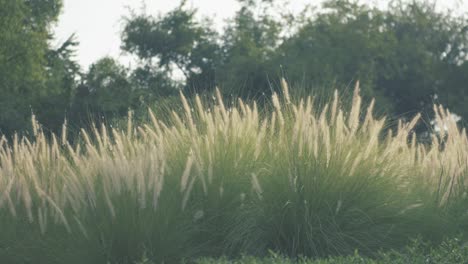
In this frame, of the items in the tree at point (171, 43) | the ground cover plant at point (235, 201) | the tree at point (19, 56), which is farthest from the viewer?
the tree at point (171, 43)

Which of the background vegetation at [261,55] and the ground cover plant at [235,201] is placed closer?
the ground cover plant at [235,201]

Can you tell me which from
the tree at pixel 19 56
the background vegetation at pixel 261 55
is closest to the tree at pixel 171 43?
the background vegetation at pixel 261 55

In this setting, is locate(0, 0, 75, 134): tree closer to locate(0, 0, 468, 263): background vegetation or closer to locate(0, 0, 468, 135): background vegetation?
locate(0, 0, 468, 135): background vegetation

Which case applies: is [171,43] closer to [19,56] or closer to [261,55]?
[261,55]

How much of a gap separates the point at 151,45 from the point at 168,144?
38034 mm

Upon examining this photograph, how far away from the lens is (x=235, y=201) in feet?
25.1

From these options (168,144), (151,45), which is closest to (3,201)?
(168,144)

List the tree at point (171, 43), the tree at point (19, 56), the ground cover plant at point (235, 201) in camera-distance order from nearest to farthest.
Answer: the ground cover plant at point (235, 201)
the tree at point (19, 56)
the tree at point (171, 43)

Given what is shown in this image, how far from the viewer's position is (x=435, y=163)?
8703 mm

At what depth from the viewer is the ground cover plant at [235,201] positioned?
7.02 meters

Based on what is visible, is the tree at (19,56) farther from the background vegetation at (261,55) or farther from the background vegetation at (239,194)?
the background vegetation at (239,194)

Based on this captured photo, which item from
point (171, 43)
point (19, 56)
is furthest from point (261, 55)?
point (19, 56)

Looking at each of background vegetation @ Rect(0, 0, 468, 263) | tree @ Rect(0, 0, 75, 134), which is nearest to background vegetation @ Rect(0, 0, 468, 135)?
tree @ Rect(0, 0, 75, 134)

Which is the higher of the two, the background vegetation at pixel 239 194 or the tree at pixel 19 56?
the tree at pixel 19 56
